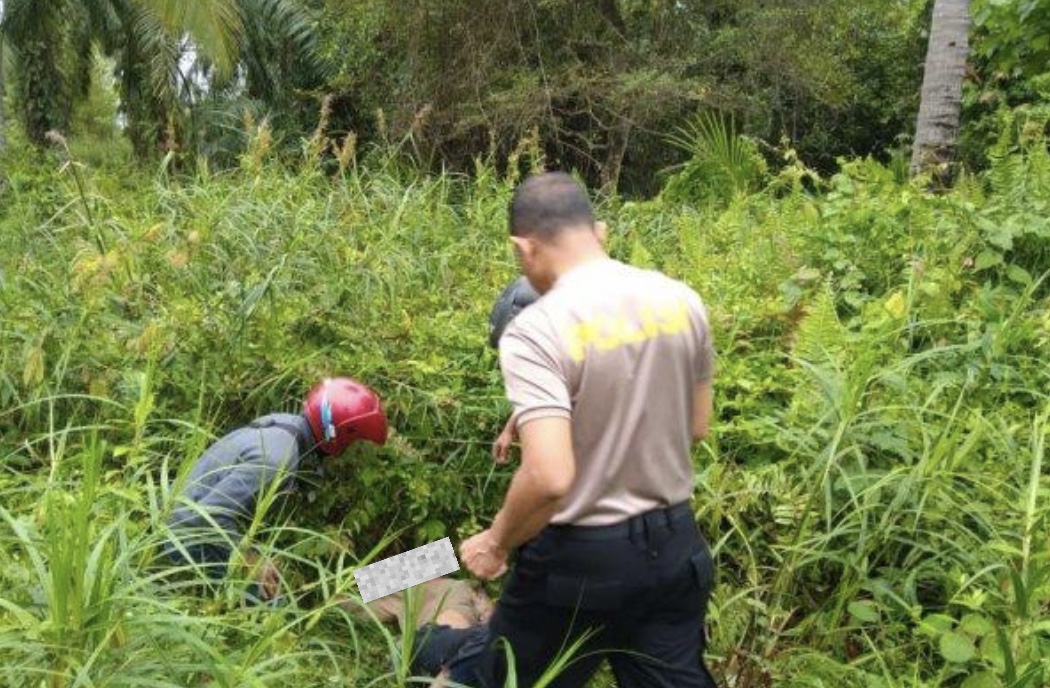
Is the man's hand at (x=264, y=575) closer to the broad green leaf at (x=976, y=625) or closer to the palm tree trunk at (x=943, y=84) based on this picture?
the broad green leaf at (x=976, y=625)

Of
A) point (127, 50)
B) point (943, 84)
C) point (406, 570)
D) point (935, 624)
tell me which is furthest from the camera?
point (127, 50)

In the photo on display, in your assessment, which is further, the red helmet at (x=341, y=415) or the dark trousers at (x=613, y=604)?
the red helmet at (x=341, y=415)

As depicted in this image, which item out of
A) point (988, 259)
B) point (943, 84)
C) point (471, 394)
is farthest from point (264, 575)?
point (943, 84)

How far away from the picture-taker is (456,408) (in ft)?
13.7

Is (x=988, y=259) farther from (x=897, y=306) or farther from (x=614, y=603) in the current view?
(x=614, y=603)

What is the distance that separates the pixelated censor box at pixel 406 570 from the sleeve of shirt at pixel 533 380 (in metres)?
0.59

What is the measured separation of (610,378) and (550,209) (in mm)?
408

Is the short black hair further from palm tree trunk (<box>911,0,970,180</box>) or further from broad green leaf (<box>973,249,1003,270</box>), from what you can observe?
palm tree trunk (<box>911,0,970,180</box>)

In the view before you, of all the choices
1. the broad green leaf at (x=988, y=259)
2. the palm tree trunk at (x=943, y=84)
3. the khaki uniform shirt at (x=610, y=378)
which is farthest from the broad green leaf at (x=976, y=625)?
the palm tree trunk at (x=943, y=84)

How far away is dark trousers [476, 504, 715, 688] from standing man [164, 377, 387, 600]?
0.73 m

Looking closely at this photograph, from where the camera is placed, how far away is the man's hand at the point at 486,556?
8.00 feet

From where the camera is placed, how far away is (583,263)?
243 centimetres

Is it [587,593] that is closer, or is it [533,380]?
[533,380]

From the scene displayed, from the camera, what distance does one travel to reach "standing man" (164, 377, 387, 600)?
10.00 ft
